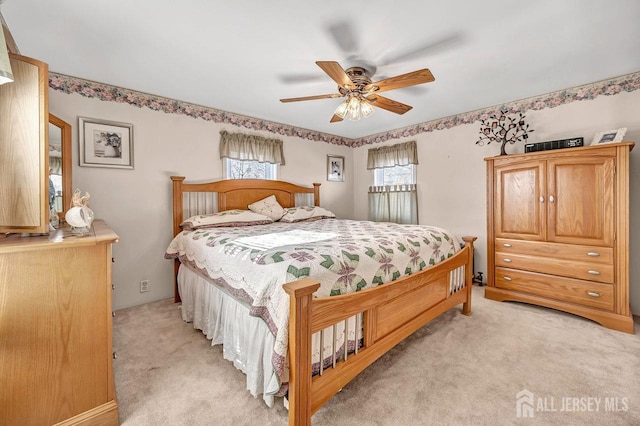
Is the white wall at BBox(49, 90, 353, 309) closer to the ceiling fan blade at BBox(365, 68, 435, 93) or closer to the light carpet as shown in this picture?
the light carpet

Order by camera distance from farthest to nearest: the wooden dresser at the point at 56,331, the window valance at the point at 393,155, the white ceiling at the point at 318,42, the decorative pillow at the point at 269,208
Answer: the window valance at the point at 393,155 < the decorative pillow at the point at 269,208 < the white ceiling at the point at 318,42 < the wooden dresser at the point at 56,331

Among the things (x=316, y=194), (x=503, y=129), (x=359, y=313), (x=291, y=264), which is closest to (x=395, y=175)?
(x=316, y=194)

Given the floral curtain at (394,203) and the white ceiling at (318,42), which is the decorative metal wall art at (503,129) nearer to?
the white ceiling at (318,42)

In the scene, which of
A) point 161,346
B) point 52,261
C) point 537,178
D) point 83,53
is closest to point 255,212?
point 161,346

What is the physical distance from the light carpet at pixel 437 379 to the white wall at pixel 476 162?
1381 mm

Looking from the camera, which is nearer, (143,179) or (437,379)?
(437,379)

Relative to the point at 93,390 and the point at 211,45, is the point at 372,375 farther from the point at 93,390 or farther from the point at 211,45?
the point at 211,45

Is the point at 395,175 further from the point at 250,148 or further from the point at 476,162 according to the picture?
the point at 250,148

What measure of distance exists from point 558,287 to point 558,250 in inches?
15.1

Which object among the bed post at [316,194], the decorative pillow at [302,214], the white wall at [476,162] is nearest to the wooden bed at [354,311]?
the decorative pillow at [302,214]

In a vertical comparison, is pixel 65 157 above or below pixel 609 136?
below

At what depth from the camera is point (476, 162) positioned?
12.5ft

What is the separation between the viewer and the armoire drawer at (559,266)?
2592 millimetres

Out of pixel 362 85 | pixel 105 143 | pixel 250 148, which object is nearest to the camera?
pixel 362 85
